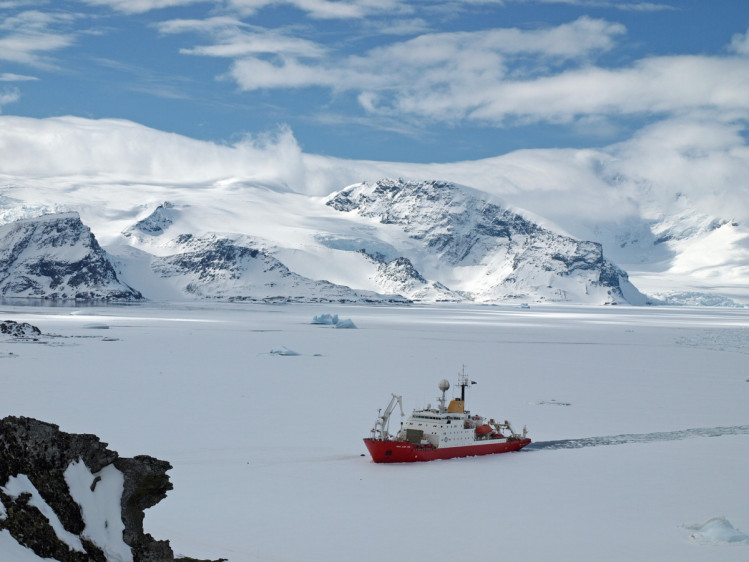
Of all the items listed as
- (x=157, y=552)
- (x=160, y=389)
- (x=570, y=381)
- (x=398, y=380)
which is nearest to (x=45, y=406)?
(x=160, y=389)

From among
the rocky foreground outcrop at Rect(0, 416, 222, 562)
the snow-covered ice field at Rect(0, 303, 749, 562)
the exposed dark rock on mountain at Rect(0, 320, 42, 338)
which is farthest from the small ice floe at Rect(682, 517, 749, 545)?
the exposed dark rock on mountain at Rect(0, 320, 42, 338)

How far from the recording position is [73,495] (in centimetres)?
1341

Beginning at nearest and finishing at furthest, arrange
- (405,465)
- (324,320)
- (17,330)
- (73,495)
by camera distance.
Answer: (73,495), (405,465), (17,330), (324,320)

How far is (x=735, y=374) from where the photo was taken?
6794 centimetres

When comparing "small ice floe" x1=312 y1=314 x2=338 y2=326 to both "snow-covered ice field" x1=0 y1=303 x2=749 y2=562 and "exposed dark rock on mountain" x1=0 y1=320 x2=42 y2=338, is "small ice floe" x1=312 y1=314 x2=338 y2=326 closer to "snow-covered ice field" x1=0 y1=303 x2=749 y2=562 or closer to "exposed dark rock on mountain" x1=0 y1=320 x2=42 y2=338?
"exposed dark rock on mountain" x1=0 y1=320 x2=42 y2=338

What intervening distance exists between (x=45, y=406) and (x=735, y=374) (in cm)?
5059

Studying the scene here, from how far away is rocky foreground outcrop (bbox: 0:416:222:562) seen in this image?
485 inches

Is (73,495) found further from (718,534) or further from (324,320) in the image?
(324,320)

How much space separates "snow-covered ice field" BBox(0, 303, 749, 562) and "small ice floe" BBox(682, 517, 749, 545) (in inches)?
1.9

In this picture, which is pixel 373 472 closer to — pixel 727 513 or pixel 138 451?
pixel 138 451

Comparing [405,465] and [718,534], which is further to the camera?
[405,465]

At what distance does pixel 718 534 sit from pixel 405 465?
13.7 metres

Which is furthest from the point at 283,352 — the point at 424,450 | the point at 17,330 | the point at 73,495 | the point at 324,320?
the point at 324,320

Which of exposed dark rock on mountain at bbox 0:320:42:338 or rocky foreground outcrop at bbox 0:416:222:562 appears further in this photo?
exposed dark rock on mountain at bbox 0:320:42:338
